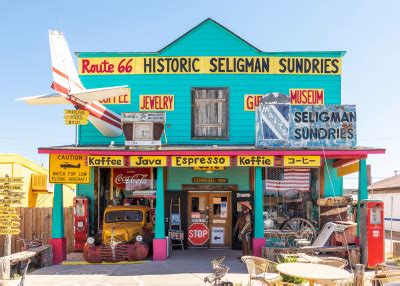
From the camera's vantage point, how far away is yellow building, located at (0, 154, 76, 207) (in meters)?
21.7

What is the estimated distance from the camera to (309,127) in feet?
50.8

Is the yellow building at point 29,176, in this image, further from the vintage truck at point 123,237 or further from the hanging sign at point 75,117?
the vintage truck at point 123,237

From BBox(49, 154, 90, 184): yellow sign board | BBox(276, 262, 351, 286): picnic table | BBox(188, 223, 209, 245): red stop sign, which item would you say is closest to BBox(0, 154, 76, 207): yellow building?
BBox(49, 154, 90, 184): yellow sign board

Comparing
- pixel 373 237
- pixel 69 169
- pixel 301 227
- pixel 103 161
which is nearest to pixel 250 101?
pixel 301 227

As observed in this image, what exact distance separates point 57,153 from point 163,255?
4968 millimetres

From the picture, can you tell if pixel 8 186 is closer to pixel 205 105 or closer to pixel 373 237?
pixel 205 105

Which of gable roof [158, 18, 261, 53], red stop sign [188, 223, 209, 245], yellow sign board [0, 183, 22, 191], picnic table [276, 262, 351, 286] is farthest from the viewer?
gable roof [158, 18, 261, 53]

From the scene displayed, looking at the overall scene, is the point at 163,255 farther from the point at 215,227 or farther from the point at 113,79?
the point at 113,79

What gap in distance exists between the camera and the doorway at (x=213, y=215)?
739 inches

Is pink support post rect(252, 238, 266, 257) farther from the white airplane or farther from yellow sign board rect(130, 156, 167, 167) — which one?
the white airplane

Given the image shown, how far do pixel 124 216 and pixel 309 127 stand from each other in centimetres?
724

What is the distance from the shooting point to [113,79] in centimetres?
1927

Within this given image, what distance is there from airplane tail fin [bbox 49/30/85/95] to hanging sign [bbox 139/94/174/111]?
326 cm

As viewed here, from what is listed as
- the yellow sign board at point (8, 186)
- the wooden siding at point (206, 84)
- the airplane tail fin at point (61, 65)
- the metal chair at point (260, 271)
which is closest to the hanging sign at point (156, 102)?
the wooden siding at point (206, 84)
